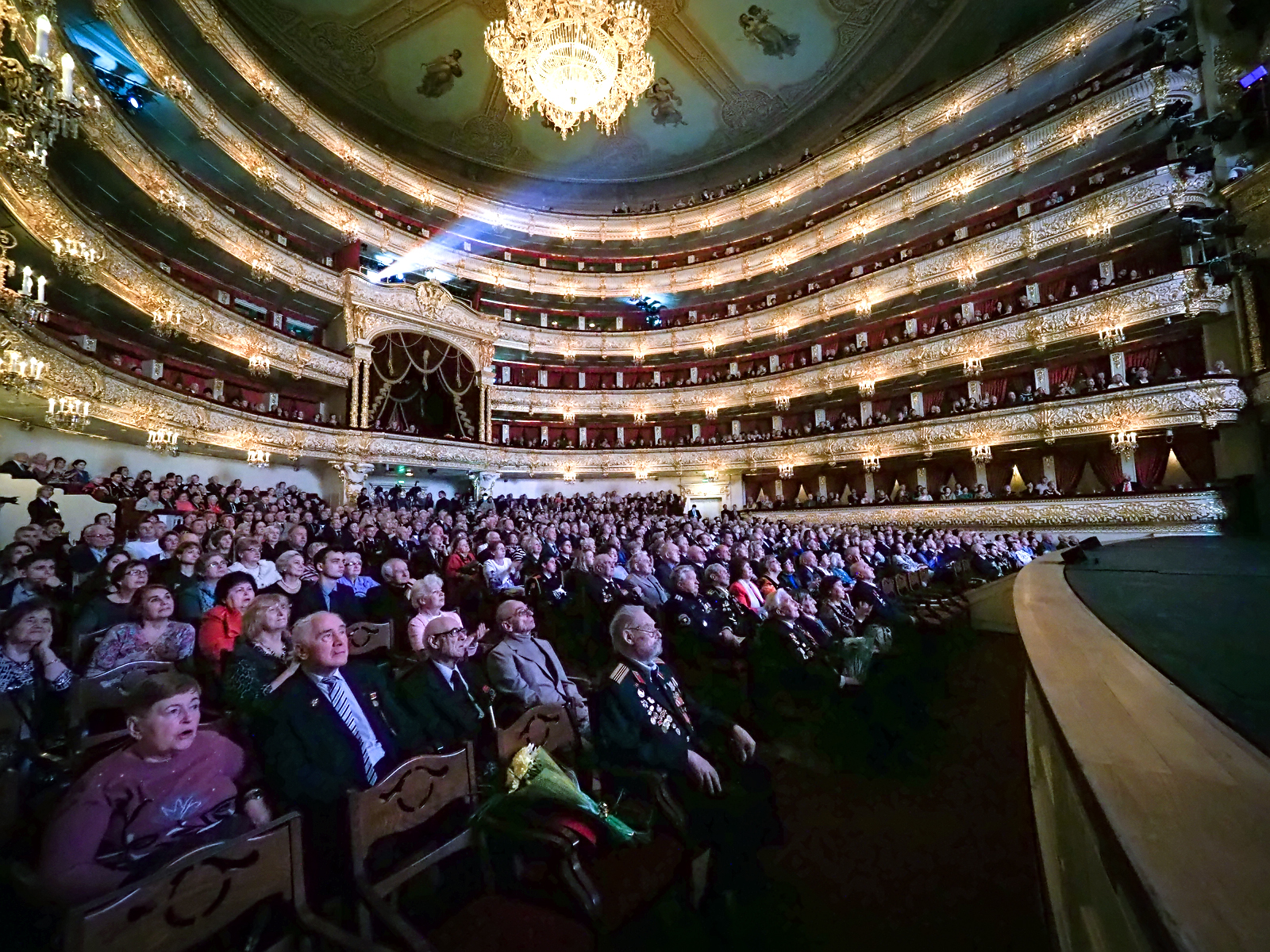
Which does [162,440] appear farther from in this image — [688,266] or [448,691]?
[688,266]

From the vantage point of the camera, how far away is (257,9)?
15.4 meters

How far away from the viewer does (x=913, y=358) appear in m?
15.6

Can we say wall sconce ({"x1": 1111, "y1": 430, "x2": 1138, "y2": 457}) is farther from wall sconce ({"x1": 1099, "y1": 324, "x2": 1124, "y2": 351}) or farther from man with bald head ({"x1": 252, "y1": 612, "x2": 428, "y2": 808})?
man with bald head ({"x1": 252, "y1": 612, "x2": 428, "y2": 808})

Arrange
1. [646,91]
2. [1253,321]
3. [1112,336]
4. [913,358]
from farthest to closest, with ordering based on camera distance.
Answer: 1. [913,358]
2. [646,91]
3. [1112,336]
4. [1253,321]

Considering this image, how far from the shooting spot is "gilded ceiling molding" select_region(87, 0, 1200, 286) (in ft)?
38.5

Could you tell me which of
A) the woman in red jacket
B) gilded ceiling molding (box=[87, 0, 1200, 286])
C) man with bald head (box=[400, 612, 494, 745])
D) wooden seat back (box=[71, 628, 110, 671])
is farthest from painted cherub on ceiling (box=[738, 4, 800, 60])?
wooden seat back (box=[71, 628, 110, 671])

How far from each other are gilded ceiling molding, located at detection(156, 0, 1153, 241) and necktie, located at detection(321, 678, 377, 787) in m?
12.9

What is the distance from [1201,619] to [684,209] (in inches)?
880

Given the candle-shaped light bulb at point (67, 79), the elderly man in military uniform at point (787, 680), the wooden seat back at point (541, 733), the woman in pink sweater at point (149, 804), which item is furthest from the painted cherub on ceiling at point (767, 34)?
the woman in pink sweater at point (149, 804)

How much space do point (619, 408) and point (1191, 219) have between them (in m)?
15.7

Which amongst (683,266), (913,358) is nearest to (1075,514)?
(913,358)

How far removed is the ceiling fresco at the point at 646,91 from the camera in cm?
1600

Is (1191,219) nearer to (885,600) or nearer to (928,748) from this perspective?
(885,600)

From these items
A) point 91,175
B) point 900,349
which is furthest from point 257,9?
point 900,349
